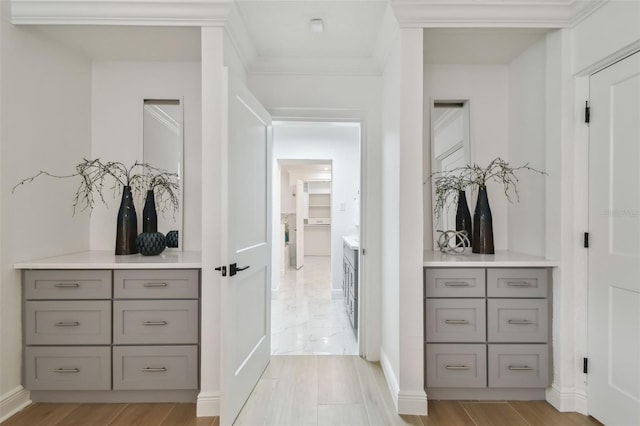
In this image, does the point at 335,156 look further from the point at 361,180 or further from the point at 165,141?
the point at 165,141

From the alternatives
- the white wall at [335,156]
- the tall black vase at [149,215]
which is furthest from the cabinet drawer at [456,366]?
the white wall at [335,156]

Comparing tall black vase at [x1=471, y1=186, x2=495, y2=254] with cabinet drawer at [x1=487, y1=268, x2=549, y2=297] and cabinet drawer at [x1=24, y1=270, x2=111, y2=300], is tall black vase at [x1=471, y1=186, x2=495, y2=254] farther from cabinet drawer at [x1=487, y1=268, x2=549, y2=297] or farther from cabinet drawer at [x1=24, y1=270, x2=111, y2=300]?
cabinet drawer at [x1=24, y1=270, x2=111, y2=300]

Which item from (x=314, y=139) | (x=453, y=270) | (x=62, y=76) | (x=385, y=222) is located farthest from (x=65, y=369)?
(x=314, y=139)

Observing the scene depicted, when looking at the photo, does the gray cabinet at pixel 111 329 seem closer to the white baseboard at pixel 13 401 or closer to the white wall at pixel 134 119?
the white baseboard at pixel 13 401

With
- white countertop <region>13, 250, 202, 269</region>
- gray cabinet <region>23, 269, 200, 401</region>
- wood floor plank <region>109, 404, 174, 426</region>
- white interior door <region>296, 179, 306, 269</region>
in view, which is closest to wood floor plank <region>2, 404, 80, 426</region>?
gray cabinet <region>23, 269, 200, 401</region>

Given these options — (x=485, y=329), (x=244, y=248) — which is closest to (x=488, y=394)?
(x=485, y=329)

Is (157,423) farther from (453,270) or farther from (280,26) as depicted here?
(280,26)

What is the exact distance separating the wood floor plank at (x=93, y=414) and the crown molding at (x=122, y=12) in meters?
2.38

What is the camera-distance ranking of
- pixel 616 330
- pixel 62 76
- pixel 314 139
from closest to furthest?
pixel 616 330 → pixel 62 76 → pixel 314 139

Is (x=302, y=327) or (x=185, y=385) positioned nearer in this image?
(x=185, y=385)

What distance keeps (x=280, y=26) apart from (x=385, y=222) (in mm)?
1598

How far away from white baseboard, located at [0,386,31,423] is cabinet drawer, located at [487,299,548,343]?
115 inches

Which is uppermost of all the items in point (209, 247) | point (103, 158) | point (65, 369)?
point (103, 158)

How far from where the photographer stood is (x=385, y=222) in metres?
A: 2.63
